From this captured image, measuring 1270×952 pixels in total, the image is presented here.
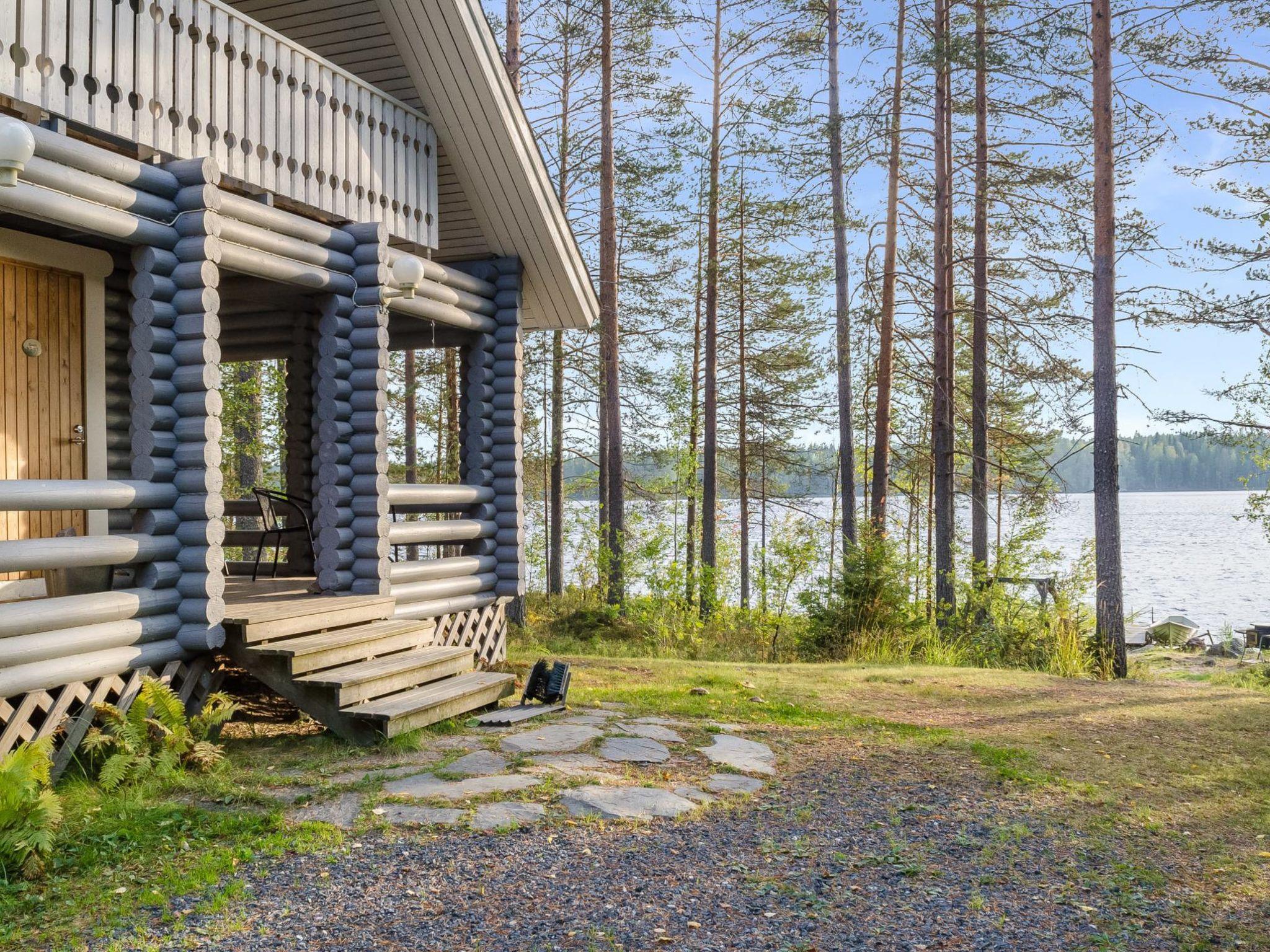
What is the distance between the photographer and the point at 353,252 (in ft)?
25.0

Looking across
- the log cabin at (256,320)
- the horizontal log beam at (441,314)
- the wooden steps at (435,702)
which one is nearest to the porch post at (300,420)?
the log cabin at (256,320)

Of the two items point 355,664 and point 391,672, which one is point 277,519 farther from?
point 391,672

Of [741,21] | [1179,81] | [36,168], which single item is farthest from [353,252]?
[741,21]

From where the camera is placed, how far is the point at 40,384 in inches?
273

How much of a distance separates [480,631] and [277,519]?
2.29 metres

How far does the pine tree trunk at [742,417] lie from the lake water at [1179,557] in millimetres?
645

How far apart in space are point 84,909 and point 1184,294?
13541 mm

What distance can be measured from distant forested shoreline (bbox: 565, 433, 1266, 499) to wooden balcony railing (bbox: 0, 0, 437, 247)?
8111mm

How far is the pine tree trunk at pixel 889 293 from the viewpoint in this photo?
46.4 feet

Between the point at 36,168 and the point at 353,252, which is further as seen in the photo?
the point at 353,252

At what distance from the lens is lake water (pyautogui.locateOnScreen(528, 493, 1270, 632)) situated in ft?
80.3

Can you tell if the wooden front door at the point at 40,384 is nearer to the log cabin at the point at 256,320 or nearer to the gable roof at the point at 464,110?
the log cabin at the point at 256,320

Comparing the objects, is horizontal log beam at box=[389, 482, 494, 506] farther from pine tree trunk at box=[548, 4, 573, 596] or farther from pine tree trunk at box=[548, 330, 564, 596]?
pine tree trunk at box=[548, 330, 564, 596]

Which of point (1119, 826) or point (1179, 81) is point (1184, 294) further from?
point (1119, 826)
